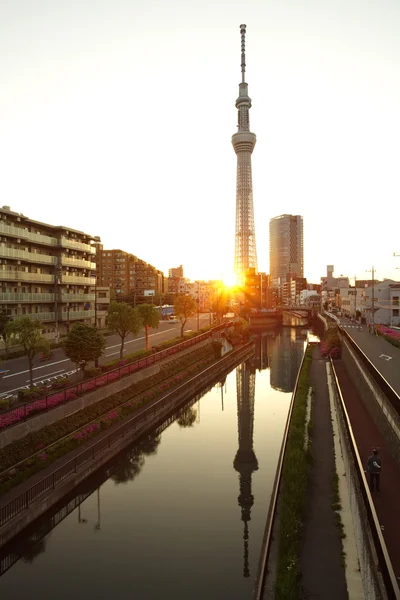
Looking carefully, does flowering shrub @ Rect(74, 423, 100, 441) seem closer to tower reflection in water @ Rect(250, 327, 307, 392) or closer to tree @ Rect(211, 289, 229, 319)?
tower reflection in water @ Rect(250, 327, 307, 392)

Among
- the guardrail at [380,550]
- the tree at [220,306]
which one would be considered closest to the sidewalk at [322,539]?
the guardrail at [380,550]

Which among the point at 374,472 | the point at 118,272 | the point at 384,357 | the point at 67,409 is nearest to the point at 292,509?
the point at 374,472

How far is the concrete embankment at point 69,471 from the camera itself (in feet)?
41.7

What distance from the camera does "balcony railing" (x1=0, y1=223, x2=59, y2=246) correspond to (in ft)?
117

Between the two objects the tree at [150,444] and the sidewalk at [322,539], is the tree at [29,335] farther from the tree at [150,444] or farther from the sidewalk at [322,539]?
the sidewalk at [322,539]

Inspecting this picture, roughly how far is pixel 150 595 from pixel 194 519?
3933 millimetres

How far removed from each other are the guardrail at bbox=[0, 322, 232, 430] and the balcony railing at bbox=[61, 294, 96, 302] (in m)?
14.5

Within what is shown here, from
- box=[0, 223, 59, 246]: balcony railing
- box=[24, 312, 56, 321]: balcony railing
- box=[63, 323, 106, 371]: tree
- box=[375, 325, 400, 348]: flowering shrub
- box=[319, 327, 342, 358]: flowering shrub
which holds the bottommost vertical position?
box=[319, 327, 342, 358]: flowering shrub

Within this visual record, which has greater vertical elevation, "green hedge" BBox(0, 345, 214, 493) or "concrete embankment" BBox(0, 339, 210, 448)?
"concrete embankment" BBox(0, 339, 210, 448)

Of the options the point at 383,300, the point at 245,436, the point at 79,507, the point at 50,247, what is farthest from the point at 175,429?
the point at 383,300

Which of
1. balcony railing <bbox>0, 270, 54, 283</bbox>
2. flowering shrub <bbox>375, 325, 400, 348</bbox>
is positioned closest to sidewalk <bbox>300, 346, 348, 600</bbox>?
flowering shrub <bbox>375, 325, 400, 348</bbox>

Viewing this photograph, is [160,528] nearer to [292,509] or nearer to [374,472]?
[292,509]

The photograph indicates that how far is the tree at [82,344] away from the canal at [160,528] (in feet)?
18.4

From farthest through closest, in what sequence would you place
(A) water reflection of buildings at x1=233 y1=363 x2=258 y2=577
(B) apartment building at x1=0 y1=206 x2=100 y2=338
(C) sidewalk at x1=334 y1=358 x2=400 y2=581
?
(B) apartment building at x1=0 y1=206 x2=100 y2=338
(A) water reflection of buildings at x1=233 y1=363 x2=258 y2=577
(C) sidewalk at x1=334 y1=358 x2=400 y2=581
